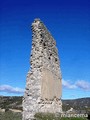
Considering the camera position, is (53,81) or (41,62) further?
(53,81)

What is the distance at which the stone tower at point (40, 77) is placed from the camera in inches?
749

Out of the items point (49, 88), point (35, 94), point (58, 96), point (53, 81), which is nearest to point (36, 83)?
point (35, 94)

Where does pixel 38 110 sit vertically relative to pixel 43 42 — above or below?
below

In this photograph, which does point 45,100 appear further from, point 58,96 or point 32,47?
point 58,96

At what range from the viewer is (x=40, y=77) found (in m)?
19.4

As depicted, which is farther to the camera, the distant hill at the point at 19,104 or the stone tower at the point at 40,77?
the distant hill at the point at 19,104

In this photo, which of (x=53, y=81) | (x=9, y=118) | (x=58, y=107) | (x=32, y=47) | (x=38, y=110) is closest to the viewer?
(x=38, y=110)

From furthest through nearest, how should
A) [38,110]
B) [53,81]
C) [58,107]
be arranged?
[58,107], [53,81], [38,110]

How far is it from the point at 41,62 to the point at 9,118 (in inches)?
468

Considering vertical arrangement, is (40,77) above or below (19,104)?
below

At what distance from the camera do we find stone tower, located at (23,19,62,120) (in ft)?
62.4

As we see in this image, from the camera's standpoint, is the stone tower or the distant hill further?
the distant hill

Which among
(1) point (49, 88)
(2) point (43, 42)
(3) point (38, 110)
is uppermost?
(2) point (43, 42)

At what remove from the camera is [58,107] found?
24.6 metres
